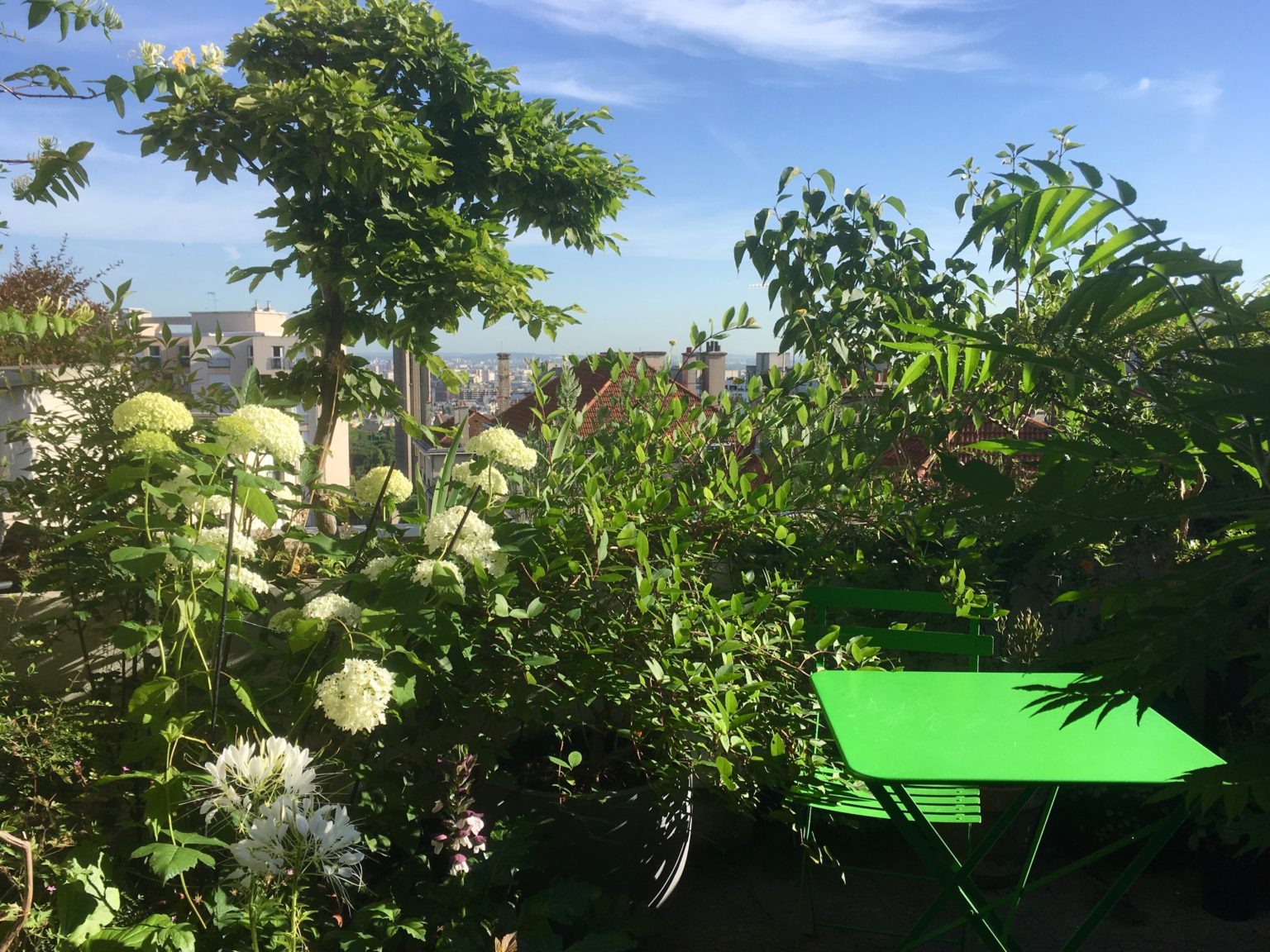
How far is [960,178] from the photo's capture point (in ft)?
11.7

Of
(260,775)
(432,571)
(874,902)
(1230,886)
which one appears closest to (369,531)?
(432,571)

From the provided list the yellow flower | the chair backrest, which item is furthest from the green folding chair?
the yellow flower

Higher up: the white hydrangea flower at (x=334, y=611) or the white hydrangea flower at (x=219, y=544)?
the white hydrangea flower at (x=219, y=544)

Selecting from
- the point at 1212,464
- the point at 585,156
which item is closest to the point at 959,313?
the point at 585,156

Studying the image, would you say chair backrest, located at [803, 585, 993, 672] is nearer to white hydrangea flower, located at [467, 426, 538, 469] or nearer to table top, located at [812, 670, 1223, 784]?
table top, located at [812, 670, 1223, 784]

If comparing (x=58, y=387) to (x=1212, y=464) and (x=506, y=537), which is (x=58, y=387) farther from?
(x=1212, y=464)

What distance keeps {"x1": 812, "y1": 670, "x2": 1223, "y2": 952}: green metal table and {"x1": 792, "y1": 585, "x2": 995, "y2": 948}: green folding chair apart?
18cm

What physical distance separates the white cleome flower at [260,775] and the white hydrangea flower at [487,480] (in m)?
0.79

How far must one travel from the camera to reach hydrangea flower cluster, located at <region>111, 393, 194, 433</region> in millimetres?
1712

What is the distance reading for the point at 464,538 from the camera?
5.99 ft

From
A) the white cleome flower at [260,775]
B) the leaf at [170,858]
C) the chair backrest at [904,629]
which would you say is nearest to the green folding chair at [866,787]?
the chair backrest at [904,629]

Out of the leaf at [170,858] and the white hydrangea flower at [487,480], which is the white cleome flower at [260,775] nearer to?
the leaf at [170,858]

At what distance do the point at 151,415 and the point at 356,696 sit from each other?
72 cm

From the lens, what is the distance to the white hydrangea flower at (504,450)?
201 cm
